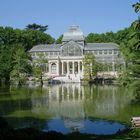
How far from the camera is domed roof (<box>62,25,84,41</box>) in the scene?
8678 centimetres

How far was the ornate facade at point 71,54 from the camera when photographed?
82.9 m

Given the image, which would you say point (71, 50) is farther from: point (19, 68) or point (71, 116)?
point (71, 116)

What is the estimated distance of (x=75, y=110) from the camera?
29250mm

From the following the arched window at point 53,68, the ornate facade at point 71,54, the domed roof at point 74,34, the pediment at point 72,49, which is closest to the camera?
the ornate facade at point 71,54

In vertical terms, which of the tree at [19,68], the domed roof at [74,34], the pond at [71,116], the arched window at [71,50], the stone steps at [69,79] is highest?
the domed roof at [74,34]

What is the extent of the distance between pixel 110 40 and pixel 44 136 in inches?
3448

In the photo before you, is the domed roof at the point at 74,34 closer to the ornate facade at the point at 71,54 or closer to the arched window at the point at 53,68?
the ornate facade at the point at 71,54

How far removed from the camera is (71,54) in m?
84.9

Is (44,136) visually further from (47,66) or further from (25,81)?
(47,66)

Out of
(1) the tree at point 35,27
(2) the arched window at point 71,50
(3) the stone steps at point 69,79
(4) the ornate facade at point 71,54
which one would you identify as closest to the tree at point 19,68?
(3) the stone steps at point 69,79

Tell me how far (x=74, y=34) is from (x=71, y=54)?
19.2 feet

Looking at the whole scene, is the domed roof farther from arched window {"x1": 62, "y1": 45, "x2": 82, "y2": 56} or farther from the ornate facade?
arched window {"x1": 62, "y1": 45, "x2": 82, "y2": 56}

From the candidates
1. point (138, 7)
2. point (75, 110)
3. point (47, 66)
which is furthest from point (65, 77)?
point (138, 7)

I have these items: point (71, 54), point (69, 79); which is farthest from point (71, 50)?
point (69, 79)
